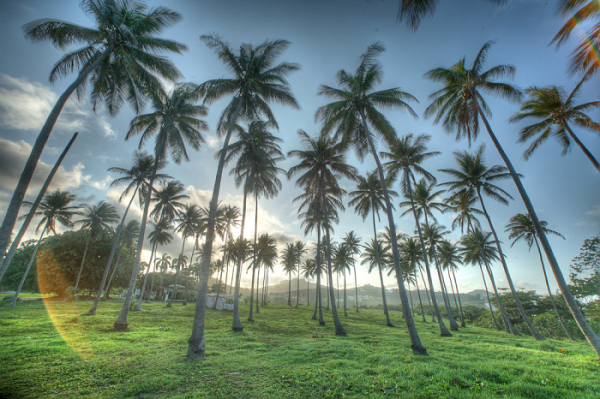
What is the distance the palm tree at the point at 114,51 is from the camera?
803cm

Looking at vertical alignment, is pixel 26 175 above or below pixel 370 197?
below

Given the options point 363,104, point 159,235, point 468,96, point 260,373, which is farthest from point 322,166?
point 159,235

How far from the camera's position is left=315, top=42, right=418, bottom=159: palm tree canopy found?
12.9m

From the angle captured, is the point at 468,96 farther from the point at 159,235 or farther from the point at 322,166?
the point at 159,235

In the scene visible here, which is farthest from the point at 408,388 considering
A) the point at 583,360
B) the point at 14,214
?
the point at 14,214

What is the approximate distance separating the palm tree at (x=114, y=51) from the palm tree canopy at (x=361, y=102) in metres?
8.54

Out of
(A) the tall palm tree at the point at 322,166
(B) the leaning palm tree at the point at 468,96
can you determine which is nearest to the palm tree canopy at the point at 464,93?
(B) the leaning palm tree at the point at 468,96

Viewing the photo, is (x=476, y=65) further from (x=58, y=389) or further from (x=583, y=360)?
(x=58, y=389)

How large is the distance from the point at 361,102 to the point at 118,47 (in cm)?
1243

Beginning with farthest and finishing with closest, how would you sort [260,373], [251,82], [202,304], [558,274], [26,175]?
[251,82]
[558,274]
[202,304]
[26,175]
[260,373]

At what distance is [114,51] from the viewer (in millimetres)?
9758

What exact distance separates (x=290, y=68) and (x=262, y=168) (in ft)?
24.9

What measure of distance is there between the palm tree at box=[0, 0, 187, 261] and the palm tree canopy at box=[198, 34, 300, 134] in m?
2.18

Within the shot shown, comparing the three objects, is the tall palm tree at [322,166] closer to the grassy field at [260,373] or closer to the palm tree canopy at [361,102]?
the palm tree canopy at [361,102]
